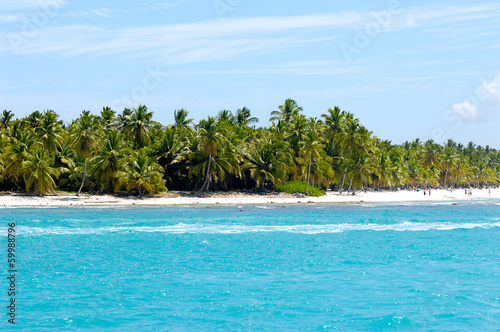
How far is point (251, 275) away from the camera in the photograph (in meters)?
27.4

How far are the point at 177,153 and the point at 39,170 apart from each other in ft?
60.4

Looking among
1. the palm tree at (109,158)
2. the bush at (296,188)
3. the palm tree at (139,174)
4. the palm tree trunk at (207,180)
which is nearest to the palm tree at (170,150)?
the palm tree trunk at (207,180)

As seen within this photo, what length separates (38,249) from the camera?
1398 inches

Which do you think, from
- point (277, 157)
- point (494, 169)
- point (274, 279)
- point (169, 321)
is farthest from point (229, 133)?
point (494, 169)

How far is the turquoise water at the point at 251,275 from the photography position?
19.7 metres

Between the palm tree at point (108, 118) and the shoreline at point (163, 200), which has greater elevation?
the palm tree at point (108, 118)

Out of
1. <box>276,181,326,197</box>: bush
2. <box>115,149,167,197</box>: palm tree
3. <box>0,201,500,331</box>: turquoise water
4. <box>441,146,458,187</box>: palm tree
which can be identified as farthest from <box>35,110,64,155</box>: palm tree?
<box>441,146,458,187</box>: palm tree

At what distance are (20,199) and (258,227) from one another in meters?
32.3

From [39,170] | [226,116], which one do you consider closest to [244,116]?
[226,116]

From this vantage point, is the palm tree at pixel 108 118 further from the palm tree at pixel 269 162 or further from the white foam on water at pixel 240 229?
the white foam on water at pixel 240 229

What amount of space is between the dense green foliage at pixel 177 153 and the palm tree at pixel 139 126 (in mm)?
146

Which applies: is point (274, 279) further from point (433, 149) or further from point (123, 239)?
point (433, 149)

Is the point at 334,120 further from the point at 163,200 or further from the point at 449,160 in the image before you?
the point at 449,160

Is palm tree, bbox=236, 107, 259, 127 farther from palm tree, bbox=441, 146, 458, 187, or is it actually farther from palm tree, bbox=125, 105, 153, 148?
palm tree, bbox=441, 146, 458, 187
